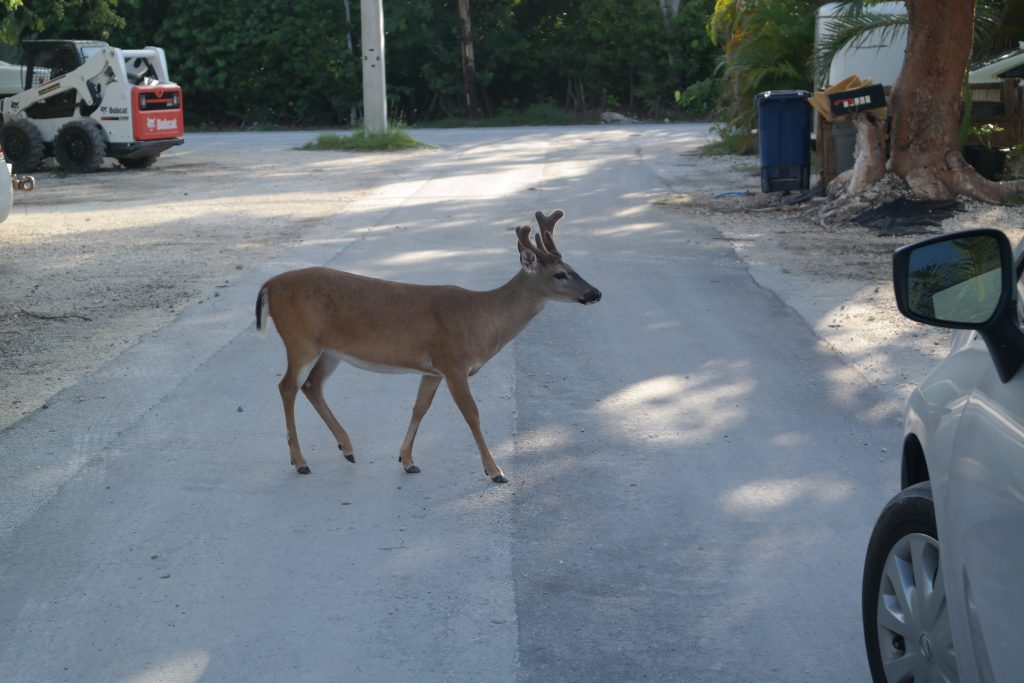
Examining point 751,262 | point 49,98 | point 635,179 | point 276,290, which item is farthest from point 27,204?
point 276,290

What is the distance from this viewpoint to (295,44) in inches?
1812

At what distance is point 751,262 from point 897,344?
3914mm

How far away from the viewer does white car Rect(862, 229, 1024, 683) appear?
9.41 feet

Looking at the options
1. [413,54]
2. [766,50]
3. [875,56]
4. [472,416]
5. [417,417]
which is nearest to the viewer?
[472,416]

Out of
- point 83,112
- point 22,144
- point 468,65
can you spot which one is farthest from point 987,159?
point 468,65

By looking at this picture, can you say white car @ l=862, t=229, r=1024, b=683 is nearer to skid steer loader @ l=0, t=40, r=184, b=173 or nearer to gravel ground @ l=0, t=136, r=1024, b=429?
gravel ground @ l=0, t=136, r=1024, b=429

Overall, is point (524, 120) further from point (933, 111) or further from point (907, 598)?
point (907, 598)

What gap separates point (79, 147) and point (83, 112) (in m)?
0.73

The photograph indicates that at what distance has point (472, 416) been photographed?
21.2ft

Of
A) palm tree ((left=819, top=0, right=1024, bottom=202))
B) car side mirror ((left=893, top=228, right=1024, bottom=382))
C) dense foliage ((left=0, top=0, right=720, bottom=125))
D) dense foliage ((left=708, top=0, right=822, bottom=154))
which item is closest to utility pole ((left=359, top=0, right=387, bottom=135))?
dense foliage ((left=708, top=0, right=822, bottom=154))

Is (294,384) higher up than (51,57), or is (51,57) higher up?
(51,57)

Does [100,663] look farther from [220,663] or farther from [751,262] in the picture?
[751,262]

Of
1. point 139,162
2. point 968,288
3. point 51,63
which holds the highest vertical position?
point 51,63

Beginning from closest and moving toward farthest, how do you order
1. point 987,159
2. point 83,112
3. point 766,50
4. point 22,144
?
point 987,159, point 766,50, point 83,112, point 22,144
